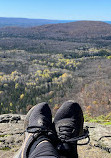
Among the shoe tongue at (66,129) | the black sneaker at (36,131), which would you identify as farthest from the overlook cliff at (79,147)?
the black sneaker at (36,131)

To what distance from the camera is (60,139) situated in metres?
2.54

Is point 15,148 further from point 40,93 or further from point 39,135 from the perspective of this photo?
point 40,93

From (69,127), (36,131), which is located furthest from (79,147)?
(36,131)

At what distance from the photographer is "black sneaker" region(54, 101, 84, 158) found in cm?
234

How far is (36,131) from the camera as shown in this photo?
242 centimetres

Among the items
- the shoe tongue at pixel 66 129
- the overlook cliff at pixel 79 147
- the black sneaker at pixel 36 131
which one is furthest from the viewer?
the overlook cliff at pixel 79 147

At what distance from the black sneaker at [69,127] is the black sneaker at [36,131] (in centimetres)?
16

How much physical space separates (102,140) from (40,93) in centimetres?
2250

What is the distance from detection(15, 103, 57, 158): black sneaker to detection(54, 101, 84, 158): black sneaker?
0.16 m

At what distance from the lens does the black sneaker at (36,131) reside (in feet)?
7.11

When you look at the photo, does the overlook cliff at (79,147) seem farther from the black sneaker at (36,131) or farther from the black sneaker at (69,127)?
the black sneaker at (36,131)

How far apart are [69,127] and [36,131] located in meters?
0.76

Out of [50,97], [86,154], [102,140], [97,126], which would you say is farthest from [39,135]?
[50,97]

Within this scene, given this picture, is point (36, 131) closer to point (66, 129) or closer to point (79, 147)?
point (66, 129)
